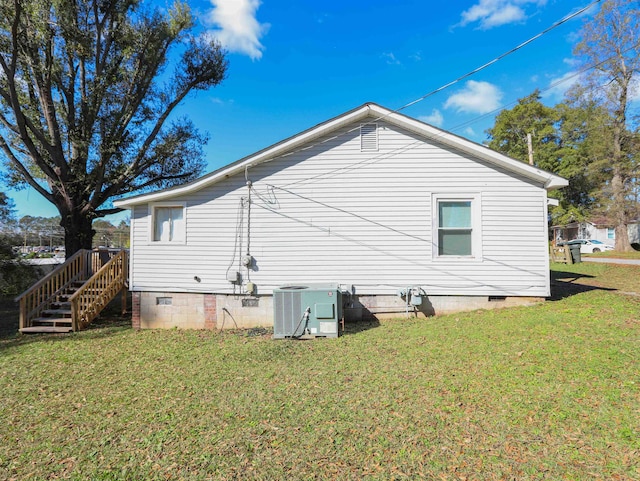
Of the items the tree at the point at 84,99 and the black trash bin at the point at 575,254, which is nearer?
the tree at the point at 84,99

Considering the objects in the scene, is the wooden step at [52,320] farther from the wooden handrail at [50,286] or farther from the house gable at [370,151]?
the house gable at [370,151]

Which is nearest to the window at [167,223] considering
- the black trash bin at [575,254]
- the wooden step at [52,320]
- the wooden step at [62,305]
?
the wooden step at [52,320]

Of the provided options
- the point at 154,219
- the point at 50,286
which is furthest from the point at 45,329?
the point at 154,219

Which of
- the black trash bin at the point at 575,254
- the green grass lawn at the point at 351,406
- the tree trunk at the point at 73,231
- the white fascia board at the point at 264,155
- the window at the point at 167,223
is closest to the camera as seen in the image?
the green grass lawn at the point at 351,406

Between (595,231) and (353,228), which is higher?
(595,231)

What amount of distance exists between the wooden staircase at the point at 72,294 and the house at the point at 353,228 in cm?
169

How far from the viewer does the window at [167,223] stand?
8109mm

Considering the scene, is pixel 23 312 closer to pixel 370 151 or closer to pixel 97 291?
pixel 97 291

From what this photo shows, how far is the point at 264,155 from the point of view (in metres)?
7.68

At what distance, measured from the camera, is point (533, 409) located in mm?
3289

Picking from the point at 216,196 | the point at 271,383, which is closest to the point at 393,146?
the point at 216,196

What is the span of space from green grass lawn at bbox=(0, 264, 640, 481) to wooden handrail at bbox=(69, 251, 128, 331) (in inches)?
81.7

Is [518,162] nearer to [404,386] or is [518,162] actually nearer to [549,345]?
Result: [549,345]

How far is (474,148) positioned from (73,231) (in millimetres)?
12659
